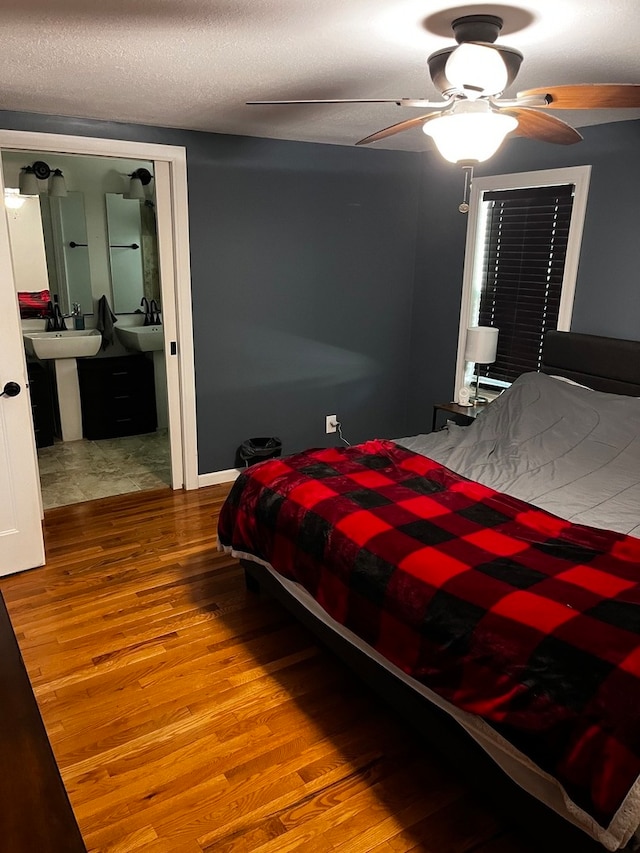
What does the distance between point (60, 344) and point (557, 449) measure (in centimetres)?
378

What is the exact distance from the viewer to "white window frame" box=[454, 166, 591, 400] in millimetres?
3607

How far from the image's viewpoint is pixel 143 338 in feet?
16.8

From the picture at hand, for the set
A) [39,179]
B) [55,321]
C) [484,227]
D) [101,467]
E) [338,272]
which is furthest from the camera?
[55,321]

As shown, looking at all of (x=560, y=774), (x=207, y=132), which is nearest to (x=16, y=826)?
(x=560, y=774)

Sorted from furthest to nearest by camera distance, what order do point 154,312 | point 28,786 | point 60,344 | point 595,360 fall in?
1. point 154,312
2. point 60,344
3. point 595,360
4. point 28,786

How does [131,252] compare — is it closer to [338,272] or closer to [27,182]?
[27,182]

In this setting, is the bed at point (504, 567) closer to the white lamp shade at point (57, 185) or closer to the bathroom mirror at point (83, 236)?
the bathroom mirror at point (83, 236)

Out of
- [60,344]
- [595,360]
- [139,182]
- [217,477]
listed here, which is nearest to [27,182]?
[139,182]

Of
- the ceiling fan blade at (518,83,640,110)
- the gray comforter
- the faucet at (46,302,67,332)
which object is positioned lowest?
the gray comforter

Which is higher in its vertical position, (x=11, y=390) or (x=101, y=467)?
(x=11, y=390)

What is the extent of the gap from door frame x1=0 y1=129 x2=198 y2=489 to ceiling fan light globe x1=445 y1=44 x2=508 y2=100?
7.57 ft

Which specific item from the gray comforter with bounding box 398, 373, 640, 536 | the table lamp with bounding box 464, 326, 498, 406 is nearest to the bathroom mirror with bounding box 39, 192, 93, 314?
the table lamp with bounding box 464, 326, 498, 406

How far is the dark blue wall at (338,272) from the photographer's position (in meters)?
3.54

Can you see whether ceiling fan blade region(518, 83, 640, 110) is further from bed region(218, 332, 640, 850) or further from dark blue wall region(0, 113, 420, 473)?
dark blue wall region(0, 113, 420, 473)
